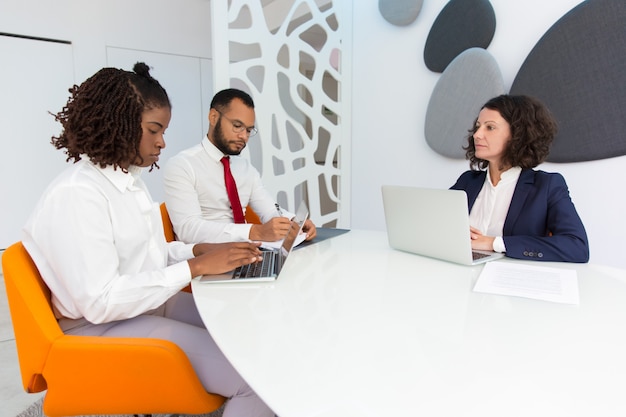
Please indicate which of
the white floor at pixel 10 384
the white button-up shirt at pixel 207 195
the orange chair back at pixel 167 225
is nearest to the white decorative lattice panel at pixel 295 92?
the white button-up shirt at pixel 207 195

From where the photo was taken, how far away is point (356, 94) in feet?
12.6


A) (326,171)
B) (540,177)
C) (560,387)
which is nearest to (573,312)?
(560,387)

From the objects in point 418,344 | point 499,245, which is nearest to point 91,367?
point 418,344

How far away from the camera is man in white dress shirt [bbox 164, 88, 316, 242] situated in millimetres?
1818

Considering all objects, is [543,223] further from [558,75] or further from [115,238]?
[115,238]

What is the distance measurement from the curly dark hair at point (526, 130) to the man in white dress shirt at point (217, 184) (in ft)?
3.09

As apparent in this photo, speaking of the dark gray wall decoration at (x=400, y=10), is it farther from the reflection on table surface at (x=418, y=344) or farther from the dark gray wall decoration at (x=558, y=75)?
the reflection on table surface at (x=418, y=344)

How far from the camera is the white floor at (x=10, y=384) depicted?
1.79 m

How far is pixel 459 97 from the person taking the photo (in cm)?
290

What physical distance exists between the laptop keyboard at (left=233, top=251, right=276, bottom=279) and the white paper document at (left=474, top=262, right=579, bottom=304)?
2.00 feet

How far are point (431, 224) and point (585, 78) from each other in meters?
1.69

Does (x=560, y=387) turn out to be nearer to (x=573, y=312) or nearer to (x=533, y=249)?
(x=573, y=312)

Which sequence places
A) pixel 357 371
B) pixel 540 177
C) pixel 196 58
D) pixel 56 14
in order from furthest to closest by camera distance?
1. pixel 196 58
2. pixel 56 14
3. pixel 540 177
4. pixel 357 371

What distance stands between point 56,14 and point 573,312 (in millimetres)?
4933
